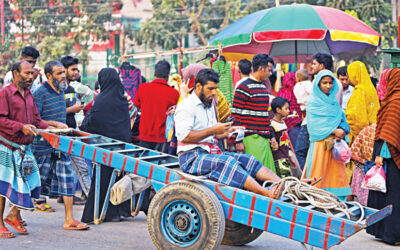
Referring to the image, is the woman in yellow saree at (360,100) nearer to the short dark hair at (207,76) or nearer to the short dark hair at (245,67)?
the short dark hair at (245,67)

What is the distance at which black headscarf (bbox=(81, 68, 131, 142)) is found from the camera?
23.8 ft

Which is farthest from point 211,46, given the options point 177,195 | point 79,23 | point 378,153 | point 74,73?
point 79,23

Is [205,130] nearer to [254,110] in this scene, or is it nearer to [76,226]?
[254,110]

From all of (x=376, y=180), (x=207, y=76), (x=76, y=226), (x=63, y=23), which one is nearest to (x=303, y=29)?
(x=376, y=180)

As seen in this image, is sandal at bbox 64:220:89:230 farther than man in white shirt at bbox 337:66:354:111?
No

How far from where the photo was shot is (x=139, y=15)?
5350 centimetres

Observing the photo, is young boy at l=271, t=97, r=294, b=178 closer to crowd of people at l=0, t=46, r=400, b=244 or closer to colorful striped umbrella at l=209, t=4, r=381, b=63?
crowd of people at l=0, t=46, r=400, b=244

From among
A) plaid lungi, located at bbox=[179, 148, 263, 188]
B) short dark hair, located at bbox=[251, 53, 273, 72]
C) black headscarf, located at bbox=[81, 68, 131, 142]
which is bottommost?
plaid lungi, located at bbox=[179, 148, 263, 188]

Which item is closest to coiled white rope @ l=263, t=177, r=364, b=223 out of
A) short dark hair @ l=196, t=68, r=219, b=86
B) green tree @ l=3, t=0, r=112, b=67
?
short dark hair @ l=196, t=68, r=219, b=86

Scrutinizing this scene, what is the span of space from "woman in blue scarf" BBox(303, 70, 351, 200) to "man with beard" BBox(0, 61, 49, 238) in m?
3.40

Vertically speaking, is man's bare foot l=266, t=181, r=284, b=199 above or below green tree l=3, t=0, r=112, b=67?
below

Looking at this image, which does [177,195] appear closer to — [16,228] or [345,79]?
[16,228]

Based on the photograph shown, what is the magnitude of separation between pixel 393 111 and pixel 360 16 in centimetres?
2020

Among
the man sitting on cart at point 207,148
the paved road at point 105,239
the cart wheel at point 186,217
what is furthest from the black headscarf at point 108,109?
the cart wheel at point 186,217
